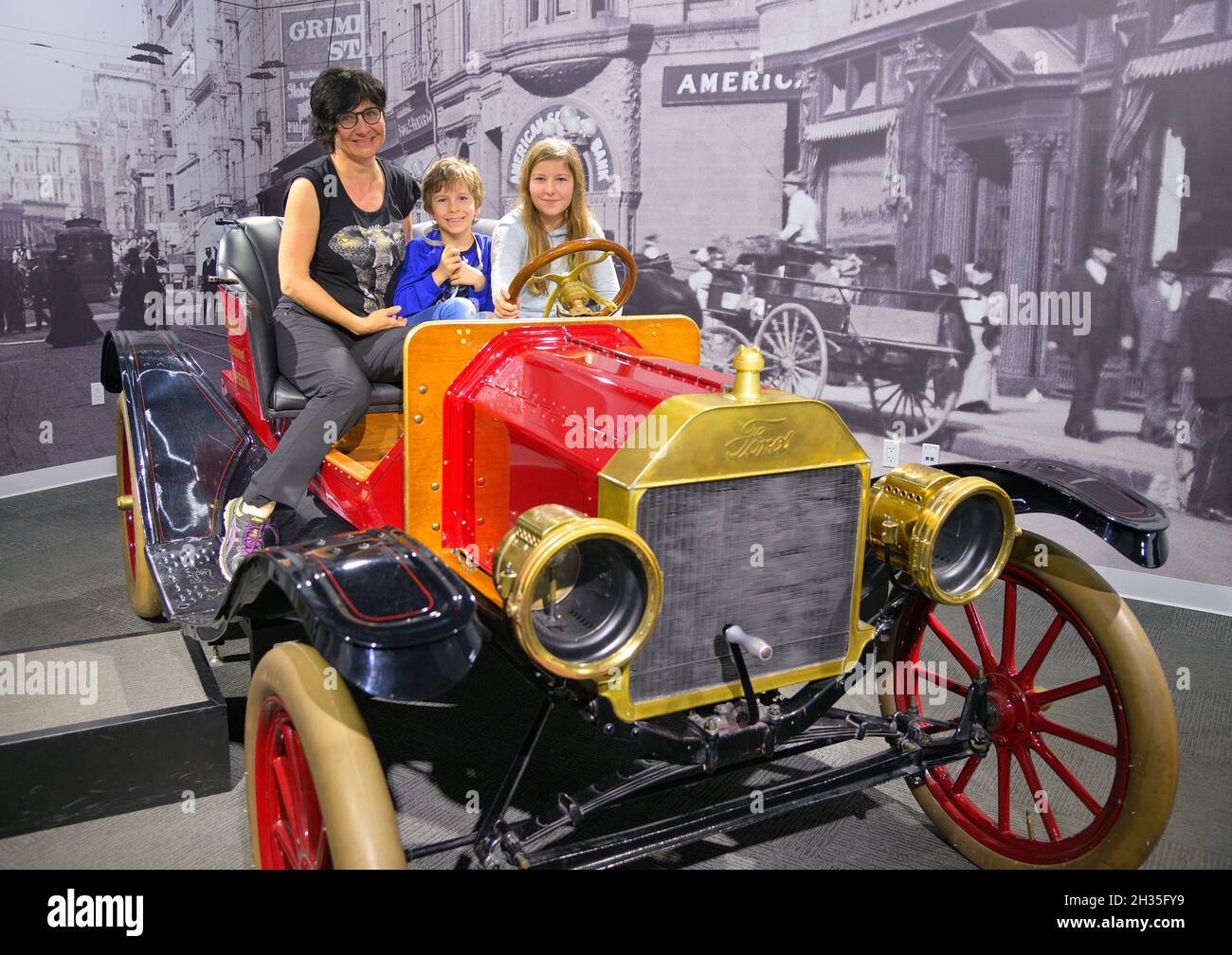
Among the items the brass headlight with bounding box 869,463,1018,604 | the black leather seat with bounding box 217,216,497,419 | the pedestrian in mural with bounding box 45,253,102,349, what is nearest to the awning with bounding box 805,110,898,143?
the black leather seat with bounding box 217,216,497,419

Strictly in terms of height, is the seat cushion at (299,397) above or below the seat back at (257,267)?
below

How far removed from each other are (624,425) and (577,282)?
30.3 inches

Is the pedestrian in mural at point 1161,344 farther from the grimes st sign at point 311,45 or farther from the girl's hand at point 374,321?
the grimes st sign at point 311,45

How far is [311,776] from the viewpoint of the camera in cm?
184

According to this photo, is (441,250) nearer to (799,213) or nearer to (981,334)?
(799,213)

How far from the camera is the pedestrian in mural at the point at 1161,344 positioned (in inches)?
166

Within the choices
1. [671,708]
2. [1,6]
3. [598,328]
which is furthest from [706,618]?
[1,6]

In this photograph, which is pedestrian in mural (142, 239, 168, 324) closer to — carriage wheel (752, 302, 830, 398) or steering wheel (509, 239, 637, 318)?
carriage wheel (752, 302, 830, 398)

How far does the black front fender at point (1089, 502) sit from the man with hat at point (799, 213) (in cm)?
305

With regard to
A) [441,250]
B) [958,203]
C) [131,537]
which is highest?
[958,203]

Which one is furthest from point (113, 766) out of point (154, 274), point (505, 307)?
point (154, 274)

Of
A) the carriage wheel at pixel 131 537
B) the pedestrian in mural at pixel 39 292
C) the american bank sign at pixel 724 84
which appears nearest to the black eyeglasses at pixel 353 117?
the carriage wheel at pixel 131 537

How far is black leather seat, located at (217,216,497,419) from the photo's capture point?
3.18m

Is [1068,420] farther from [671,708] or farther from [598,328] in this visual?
[671,708]
